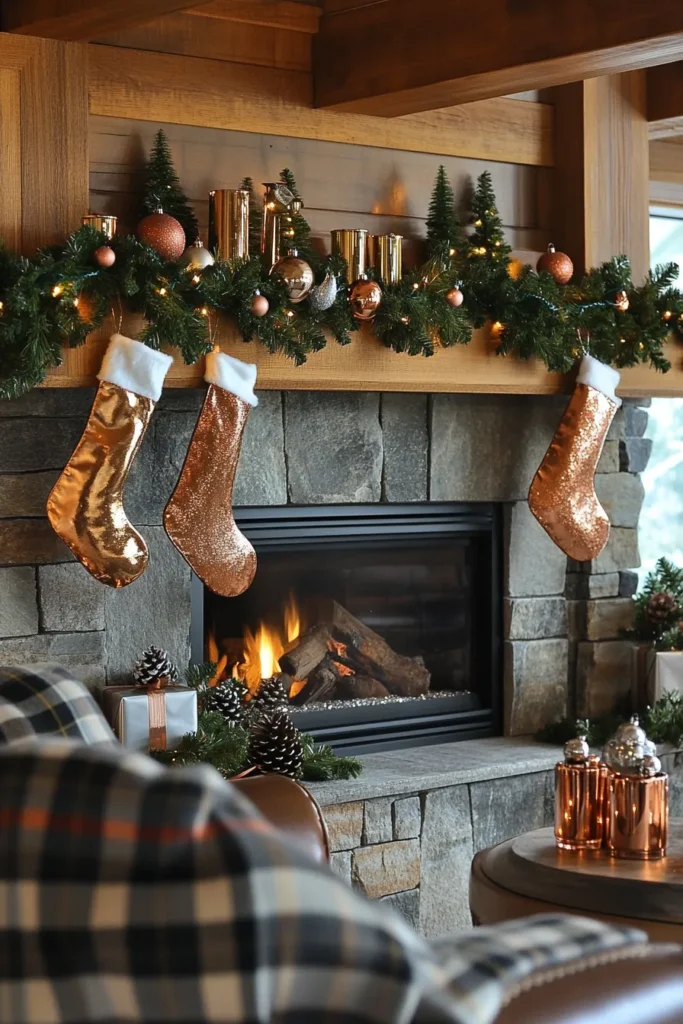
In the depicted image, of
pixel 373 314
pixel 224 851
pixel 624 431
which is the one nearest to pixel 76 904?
pixel 224 851

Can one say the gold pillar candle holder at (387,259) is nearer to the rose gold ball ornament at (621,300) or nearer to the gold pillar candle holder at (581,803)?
the rose gold ball ornament at (621,300)

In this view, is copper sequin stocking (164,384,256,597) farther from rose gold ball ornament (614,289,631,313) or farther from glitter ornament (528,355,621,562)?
rose gold ball ornament (614,289,631,313)

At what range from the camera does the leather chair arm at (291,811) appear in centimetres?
143

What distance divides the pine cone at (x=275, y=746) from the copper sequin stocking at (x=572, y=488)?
97 cm

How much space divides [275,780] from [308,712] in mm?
2181

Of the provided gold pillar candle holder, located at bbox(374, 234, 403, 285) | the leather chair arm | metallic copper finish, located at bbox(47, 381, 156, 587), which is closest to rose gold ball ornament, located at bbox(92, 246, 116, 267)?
metallic copper finish, located at bbox(47, 381, 156, 587)

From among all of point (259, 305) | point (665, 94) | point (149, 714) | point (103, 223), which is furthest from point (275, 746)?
point (665, 94)

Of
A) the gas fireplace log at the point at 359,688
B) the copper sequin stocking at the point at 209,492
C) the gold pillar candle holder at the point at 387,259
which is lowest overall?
the gas fireplace log at the point at 359,688

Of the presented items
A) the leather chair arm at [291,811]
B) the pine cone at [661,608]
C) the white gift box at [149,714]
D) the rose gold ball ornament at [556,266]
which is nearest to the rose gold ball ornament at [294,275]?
the rose gold ball ornament at [556,266]

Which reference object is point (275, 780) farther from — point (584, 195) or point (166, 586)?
point (584, 195)

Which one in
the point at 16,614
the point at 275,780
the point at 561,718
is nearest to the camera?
the point at 275,780

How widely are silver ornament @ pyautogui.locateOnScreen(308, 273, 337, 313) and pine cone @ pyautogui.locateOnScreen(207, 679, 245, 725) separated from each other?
91cm

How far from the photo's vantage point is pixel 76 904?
0.74m

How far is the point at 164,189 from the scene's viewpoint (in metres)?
3.09
